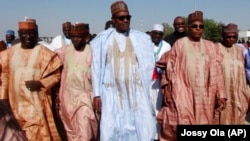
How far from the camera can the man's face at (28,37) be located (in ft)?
18.7

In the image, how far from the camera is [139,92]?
5.65m

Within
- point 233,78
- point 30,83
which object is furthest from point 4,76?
point 233,78

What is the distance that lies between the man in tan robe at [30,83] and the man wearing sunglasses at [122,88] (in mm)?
657

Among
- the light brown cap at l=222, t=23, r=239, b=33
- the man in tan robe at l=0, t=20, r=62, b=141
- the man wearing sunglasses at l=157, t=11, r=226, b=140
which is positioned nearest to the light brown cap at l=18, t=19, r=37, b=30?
the man in tan robe at l=0, t=20, r=62, b=141

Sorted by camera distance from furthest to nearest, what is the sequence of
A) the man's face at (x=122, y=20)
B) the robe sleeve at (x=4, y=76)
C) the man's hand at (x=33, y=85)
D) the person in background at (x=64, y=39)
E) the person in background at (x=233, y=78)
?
1. the person in background at (x=64, y=39)
2. the person in background at (x=233, y=78)
3. the robe sleeve at (x=4, y=76)
4. the man's hand at (x=33, y=85)
5. the man's face at (x=122, y=20)

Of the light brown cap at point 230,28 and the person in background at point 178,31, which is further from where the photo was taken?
the person in background at point 178,31

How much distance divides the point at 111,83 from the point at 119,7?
3.19ft

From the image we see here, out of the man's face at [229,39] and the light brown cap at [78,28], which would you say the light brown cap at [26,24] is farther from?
the man's face at [229,39]

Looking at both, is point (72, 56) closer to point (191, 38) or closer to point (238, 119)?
point (191, 38)

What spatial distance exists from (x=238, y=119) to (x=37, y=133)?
299cm

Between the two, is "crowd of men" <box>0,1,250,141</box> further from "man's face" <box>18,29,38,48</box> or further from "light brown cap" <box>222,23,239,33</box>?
"light brown cap" <box>222,23,239,33</box>

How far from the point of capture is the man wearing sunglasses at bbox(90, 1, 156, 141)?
18.4 feet

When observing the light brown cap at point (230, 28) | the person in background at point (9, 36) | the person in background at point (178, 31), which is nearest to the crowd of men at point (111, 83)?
the light brown cap at point (230, 28)

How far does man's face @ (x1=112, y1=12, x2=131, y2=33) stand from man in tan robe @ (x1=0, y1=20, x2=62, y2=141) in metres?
1.03
